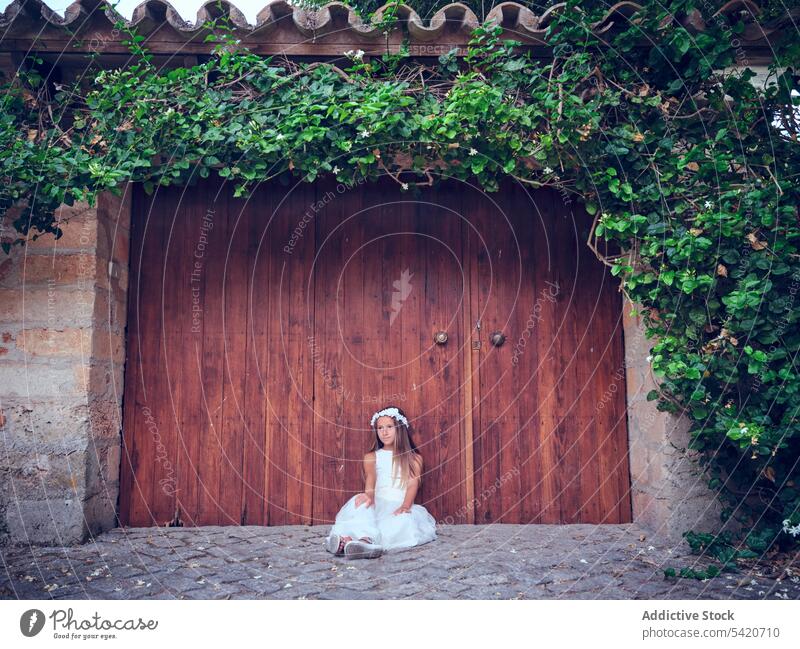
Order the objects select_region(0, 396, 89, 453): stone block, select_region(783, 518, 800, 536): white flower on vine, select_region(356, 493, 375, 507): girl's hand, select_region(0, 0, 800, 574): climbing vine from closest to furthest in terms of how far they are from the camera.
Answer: select_region(783, 518, 800, 536): white flower on vine → select_region(0, 0, 800, 574): climbing vine → select_region(0, 396, 89, 453): stone block → select_region(356, 493, 375, 507): girl's hand

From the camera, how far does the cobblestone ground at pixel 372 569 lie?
10.3ft

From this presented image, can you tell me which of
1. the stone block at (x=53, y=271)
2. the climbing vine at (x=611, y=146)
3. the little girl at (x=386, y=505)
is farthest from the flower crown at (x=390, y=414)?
the stone block at (x=53, y=271)

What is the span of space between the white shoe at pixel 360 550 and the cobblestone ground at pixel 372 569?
0.03m

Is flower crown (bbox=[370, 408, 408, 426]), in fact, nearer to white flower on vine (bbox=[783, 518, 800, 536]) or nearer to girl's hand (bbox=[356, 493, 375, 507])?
girl's hand (bbox=[356, 493, 375, 507])

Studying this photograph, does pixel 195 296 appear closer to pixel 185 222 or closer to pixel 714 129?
pixel 185 222

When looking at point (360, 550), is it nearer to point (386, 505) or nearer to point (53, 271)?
point (386, 505)

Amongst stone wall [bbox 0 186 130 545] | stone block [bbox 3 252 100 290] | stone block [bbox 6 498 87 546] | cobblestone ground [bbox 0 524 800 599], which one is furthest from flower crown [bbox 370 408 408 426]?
stone block [bbox 3 252 100 290]

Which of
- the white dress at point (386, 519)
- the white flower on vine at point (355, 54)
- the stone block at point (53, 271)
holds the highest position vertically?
the white flower on vine at point (355, 54)

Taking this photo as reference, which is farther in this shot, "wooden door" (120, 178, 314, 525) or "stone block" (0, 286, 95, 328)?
"wooden door" (120, 178, 314, 525)

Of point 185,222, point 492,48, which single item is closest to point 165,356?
point 185,222

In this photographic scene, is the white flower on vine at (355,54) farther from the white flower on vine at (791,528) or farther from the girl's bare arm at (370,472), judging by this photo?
the white flower on vine at (791,528)

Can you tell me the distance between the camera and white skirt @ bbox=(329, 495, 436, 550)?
3.79m

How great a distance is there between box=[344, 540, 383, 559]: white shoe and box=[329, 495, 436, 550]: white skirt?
0.10 meters

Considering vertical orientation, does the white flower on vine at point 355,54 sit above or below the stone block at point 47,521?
above
